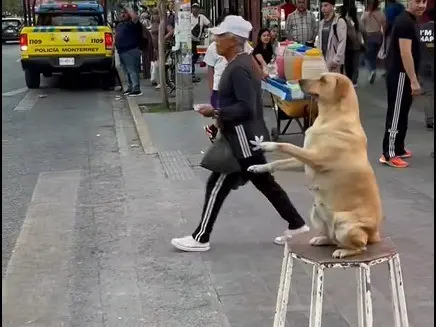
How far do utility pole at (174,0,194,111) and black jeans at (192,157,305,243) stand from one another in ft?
24.0

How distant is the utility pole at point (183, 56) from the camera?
40.7 feet

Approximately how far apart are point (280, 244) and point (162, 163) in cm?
345

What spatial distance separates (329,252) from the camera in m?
3.55

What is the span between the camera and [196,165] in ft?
28.2

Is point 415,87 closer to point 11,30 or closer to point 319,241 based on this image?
point 319,241

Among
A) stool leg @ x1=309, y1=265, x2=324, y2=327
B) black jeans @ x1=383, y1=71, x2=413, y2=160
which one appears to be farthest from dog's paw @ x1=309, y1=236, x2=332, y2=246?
black jeans @ x1=383, y1=71, x2=413, y2=160

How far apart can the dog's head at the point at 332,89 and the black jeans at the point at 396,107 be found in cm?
422

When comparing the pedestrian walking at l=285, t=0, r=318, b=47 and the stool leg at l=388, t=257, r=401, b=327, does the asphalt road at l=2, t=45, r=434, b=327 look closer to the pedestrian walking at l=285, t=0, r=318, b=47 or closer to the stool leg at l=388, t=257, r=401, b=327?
the stool leg at l=388, t=257, r=401, b=327

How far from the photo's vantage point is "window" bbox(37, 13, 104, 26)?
1720cm

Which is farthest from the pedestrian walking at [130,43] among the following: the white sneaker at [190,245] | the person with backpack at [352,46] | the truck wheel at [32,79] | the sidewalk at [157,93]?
the white sneaker at [190,245]

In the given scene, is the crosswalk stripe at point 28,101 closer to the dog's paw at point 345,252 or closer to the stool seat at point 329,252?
the stool seat at point 329,252

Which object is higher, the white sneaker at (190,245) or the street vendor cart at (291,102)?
the street vendor cart at (291,102)

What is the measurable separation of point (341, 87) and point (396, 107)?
437 cm

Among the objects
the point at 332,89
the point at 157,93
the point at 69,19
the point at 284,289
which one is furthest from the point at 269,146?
the point at 69,19
